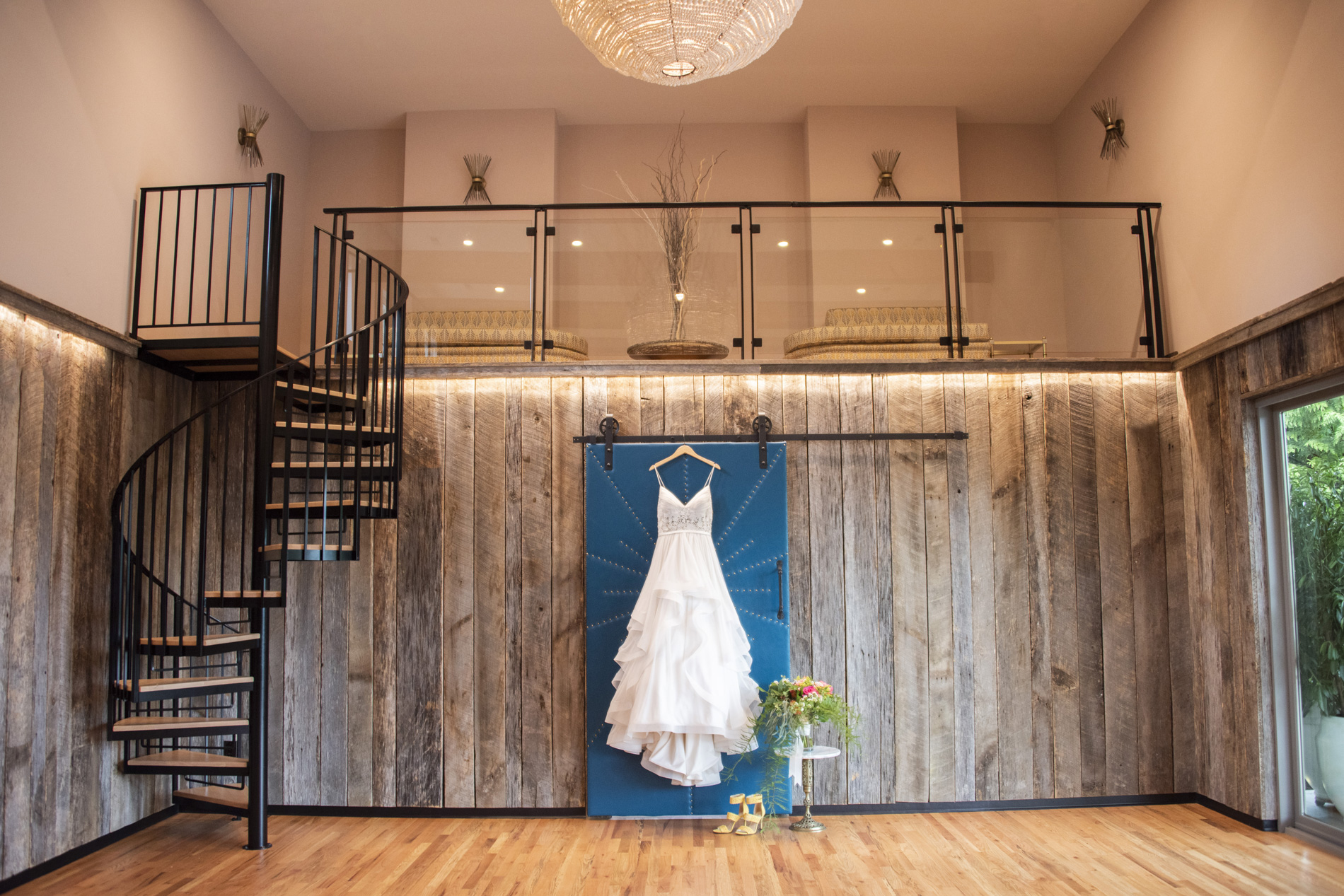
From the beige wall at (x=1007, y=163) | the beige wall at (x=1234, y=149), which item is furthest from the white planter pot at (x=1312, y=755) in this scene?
the beige wall at (x=1007, y=163)

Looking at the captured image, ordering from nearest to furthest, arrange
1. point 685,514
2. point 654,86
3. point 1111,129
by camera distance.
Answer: point 685,514 < point 1111,129 < point 654,86

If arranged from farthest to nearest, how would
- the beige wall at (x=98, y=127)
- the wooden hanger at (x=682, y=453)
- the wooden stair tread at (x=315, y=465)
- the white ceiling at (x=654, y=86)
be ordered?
the white ceiling at (x=654, y=86)
the wooden hanger at (x=682, y=453)
the wooden stair tread at (x=315, y=465)
the beige wall at (x=98, y=127)

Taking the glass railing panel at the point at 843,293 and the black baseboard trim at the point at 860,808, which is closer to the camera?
the black baseboard trim at the point at 860,808

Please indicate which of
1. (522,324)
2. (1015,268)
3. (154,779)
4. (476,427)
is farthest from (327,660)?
(1015,268)

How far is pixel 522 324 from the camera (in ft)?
16.4

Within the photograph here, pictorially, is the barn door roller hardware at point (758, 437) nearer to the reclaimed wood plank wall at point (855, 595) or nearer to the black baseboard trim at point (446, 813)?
the reclaimed wood plank wall at point (855, 595)

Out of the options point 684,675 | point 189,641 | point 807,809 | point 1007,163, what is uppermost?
point 1007,163

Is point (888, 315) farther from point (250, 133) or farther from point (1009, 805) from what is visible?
point (250, 133)

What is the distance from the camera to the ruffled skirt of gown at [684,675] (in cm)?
430

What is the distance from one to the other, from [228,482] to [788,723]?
3.39 m

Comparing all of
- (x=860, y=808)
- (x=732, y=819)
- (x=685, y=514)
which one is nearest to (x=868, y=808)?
(x=860, y=808)

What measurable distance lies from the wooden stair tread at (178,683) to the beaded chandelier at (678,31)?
325 cm

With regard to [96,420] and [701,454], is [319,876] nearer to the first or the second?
[96,420]

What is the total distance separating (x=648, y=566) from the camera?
188 inches
